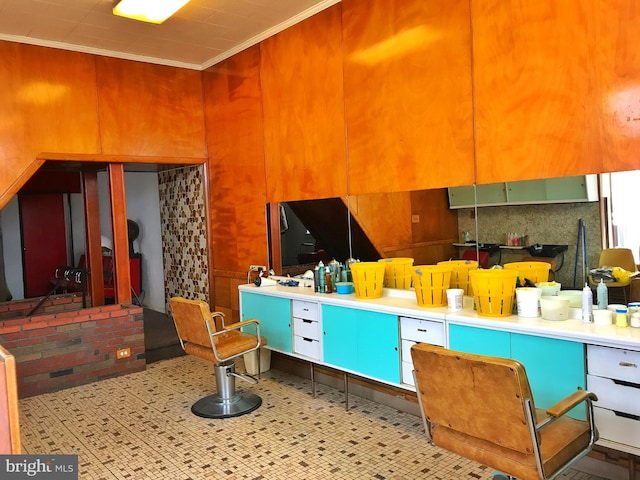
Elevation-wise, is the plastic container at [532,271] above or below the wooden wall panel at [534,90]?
below

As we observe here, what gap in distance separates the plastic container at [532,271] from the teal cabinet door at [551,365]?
21.7 inches

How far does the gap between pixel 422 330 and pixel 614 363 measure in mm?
1182

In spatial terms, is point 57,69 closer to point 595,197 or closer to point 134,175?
point 134,175

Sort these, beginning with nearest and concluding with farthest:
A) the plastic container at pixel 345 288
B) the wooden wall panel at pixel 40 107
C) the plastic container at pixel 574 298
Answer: the plastic container at pixel 574 298
the plastic container at pixel 345 288
the wooden wall panel at pixel 40 107

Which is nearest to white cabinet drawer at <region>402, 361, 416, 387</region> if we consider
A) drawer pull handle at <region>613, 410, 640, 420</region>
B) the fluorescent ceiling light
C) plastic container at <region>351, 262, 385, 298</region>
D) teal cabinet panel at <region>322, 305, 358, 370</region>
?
teal cabinet panel at <region>322, 305, 358, 370</region>

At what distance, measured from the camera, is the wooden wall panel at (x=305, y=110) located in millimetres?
4418

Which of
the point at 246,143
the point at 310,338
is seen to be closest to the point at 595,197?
the point at 310,338

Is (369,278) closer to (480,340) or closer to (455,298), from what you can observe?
(455,298)

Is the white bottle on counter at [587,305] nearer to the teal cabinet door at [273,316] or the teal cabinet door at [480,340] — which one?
the teal cabinet door at [480,340]

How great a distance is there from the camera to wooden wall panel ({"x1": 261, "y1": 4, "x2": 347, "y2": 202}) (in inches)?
174

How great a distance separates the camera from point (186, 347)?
4.14 m

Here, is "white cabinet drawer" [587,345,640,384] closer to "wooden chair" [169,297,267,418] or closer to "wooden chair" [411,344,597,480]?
"wooden chair" [411,344,597,480]

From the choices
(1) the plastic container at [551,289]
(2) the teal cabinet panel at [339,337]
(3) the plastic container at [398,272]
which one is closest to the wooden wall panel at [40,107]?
(2) the teal cabinet panel at [339,337]

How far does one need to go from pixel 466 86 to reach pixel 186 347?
3.00 meters
